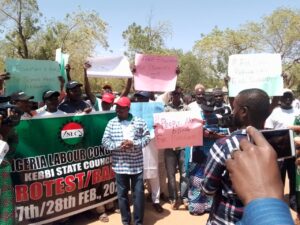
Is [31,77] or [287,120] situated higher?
[31,77]

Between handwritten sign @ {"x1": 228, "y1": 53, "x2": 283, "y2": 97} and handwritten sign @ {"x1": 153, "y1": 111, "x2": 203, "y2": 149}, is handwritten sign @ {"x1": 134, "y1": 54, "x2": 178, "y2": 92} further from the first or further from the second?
handwritten sign @ {"x1": 228, "y1": 53, "x2": 283, "y2": 97}

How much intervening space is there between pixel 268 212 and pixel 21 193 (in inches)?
162

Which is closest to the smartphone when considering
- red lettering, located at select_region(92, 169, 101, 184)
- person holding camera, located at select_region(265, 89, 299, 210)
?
red lettering, located at select_region(92, 169, 101, 184)

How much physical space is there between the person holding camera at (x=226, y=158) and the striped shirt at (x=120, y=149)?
2.37 metres

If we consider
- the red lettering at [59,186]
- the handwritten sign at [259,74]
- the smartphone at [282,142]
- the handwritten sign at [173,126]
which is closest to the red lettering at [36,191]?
the red lettering at [59,186]

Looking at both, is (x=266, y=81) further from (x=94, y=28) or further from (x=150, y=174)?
(x=94, y=28)

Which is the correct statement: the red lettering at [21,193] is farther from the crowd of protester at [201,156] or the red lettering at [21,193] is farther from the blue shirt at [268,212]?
the blue shirt at [268,212]

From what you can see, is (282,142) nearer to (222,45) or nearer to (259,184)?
(259,184)

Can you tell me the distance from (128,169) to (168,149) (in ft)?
4.08

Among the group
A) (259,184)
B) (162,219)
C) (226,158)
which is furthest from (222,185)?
(162,219)

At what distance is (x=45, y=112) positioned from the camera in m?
4.93

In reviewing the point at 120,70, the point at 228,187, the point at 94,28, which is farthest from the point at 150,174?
the point at 94,28

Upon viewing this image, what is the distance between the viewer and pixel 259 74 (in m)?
5.30

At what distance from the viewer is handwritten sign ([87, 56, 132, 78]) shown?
5621 millimetres
